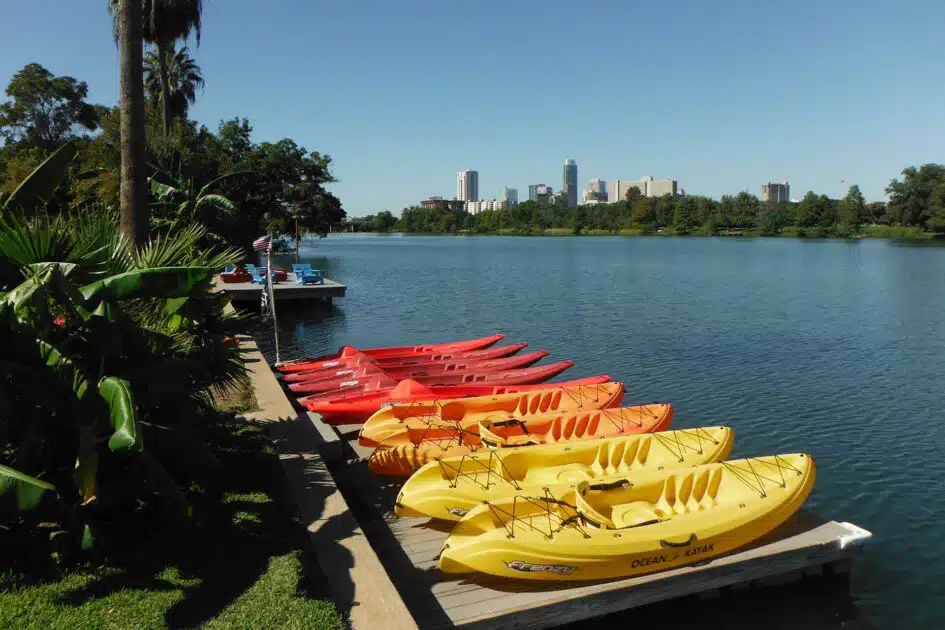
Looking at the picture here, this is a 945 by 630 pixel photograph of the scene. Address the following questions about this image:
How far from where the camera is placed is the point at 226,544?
681cm

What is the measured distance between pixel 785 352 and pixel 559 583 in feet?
62.7

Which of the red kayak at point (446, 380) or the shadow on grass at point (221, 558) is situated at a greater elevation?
the shadow on grass at point (221, 558)

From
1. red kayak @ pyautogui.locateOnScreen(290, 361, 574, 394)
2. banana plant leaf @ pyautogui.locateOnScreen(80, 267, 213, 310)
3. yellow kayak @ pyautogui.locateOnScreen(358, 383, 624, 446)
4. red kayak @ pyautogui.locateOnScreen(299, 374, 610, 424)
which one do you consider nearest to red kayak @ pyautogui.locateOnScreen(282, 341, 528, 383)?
red kayak @ pyautogui.locateOnScreen(290, 361, 574, 394)

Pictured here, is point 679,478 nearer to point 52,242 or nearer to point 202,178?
point 52,242

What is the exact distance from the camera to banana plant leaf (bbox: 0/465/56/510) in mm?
5039

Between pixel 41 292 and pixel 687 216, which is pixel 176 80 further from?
pixel 687 216

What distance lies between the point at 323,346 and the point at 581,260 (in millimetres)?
52248

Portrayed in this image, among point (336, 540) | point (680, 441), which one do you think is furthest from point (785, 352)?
point (336, 540)

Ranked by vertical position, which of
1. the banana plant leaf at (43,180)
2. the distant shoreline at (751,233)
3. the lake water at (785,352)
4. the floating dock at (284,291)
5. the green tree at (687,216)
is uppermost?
the green tree at (687,216)

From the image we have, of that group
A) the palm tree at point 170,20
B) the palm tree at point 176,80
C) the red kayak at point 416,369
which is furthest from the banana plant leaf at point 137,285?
the palm tree at point 176,80

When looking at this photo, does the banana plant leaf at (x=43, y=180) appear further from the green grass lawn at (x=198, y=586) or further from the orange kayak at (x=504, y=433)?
the orange kayak at (x=504, y=433)

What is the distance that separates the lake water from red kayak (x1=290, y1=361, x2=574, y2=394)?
2427 mm

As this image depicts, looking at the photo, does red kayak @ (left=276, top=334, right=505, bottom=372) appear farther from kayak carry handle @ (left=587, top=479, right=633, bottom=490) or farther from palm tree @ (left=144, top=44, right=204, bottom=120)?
palm tree @ (left=144, top=44, right=204, bottom=120)

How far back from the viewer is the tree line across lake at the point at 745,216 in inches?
4222
